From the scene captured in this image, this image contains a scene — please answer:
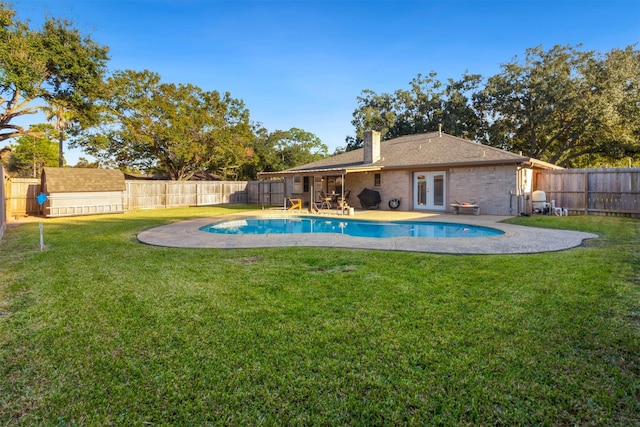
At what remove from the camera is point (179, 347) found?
292 centimetres

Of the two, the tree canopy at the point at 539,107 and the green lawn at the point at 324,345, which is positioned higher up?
the tree canopy at the point at 539,107

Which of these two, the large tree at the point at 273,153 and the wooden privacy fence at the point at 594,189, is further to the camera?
the large tree at the point at 273,153

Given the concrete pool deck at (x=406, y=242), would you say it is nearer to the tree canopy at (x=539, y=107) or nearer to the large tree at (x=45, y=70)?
the large tree at (x=45, y=70)

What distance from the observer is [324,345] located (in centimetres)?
291

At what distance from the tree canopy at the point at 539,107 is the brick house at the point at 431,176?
942cm

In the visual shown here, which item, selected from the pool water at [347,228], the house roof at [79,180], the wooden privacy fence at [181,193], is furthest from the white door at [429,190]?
the house roof at [79,180]

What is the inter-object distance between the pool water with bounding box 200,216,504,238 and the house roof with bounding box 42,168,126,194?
780cm

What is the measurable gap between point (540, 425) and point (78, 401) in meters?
2.95

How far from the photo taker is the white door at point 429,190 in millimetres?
17062

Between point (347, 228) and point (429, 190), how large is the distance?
7.02 meters

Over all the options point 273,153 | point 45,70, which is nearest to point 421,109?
point 273,153

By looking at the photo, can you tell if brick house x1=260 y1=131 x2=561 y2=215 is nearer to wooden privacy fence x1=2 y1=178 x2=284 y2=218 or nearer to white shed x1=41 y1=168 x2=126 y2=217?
wooden privacy fence x1=2 y1=178 x2=284 y2=218

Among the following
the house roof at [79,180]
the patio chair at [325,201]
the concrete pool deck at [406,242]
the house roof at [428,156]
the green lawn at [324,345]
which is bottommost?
the green lawn at [324,345]

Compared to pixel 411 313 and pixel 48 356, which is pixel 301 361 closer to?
pixel 411 313
